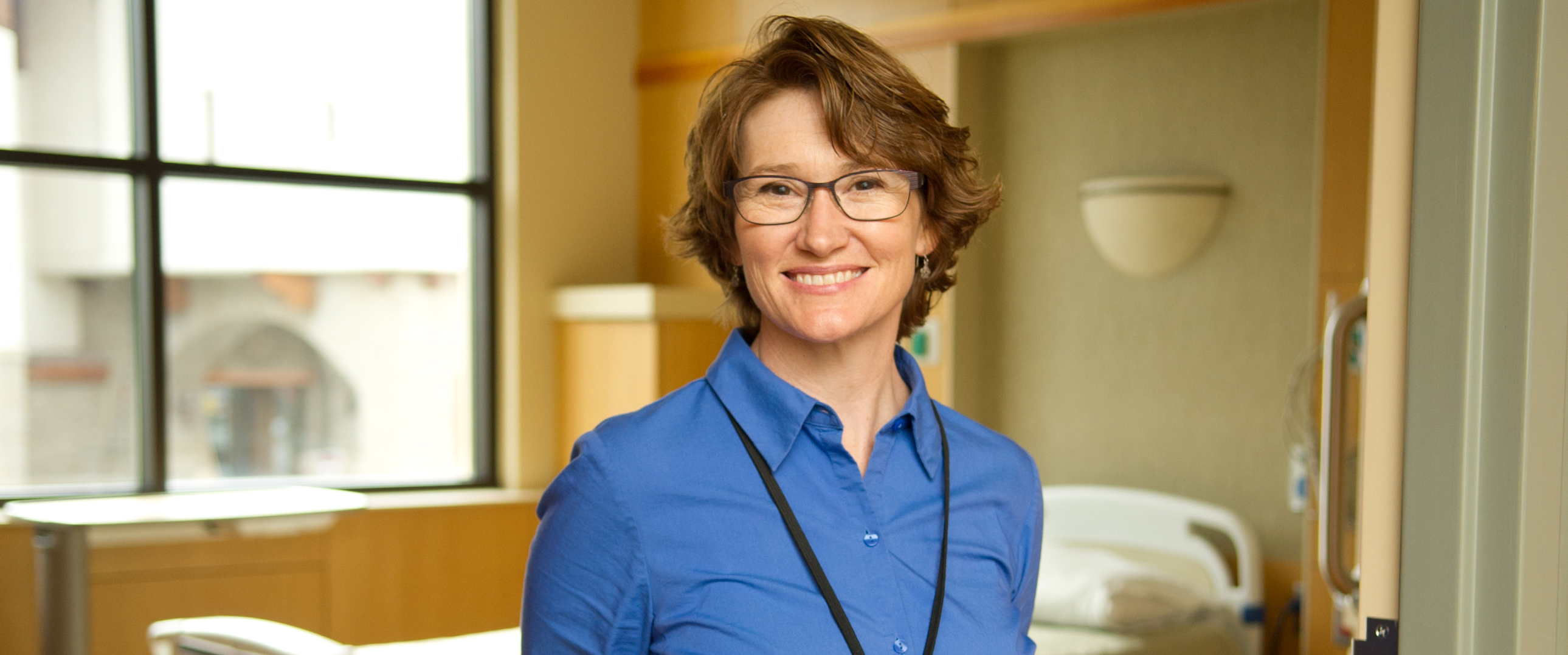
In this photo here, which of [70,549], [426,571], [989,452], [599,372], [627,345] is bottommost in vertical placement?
[426,571]

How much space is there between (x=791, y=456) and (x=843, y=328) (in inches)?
4.9

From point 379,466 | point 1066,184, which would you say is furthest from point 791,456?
point 379,466

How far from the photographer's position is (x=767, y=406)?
114cm

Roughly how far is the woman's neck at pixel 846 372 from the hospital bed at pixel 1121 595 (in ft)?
5.90

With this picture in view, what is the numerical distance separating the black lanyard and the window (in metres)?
3.59

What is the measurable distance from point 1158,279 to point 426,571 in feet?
8.56

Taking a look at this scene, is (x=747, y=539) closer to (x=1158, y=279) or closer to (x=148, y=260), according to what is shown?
(x=1158, y=279)

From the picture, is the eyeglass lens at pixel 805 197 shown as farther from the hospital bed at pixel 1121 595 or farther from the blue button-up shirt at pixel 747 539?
the hospital bed at pixel 1121 595

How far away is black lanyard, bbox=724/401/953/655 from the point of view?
105 cm

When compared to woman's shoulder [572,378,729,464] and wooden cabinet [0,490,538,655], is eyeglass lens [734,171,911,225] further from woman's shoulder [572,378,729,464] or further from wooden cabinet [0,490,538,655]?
wooden cabinet [0,490,538,655]

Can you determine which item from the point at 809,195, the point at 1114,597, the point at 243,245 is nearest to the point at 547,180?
the point at 243,245

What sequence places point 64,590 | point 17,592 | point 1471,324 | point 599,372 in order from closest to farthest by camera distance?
point 1471,324, point 64,590, point 17,592, point 599,372

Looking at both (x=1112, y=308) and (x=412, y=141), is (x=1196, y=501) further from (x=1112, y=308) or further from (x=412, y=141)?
(x=412, y=141)

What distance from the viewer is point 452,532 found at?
4.36 meters
